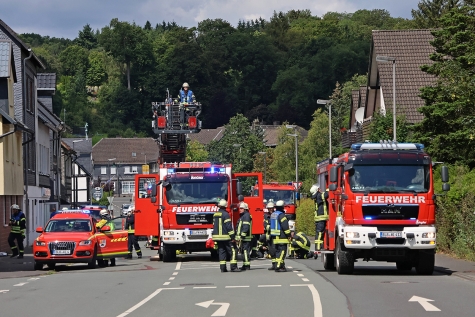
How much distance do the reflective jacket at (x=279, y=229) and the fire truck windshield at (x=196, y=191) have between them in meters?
5.32

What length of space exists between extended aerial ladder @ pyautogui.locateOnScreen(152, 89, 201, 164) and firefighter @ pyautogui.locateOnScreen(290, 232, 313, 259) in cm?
920

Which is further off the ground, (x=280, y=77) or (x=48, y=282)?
(x=280, y=77)

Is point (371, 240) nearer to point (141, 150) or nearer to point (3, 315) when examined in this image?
point (3, 315)

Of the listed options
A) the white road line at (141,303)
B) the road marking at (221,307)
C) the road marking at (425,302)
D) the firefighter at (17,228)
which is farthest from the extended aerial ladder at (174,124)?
the road marking at (425,302)

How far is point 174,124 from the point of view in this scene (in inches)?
1500

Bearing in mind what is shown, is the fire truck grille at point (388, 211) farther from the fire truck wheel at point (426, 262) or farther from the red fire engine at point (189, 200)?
the red fire engine at point (189, 200)

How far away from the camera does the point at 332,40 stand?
152m

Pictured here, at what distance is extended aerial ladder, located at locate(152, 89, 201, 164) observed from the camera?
124 ft

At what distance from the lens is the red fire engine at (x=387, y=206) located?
21.0 metres

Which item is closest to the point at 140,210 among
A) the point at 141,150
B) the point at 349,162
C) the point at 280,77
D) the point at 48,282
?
the point at 48,282

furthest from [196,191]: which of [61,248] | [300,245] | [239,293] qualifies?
[239,293]

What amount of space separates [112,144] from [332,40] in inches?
1747

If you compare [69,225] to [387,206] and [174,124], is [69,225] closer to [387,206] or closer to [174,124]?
[174,124]

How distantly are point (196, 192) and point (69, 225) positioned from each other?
157 inches
